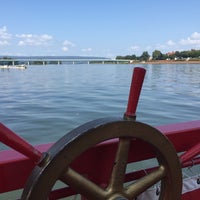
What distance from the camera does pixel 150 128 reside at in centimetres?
110

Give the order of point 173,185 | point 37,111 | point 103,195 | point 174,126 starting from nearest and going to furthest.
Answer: point 103,195, point 173,185, point 174,126, point 37,111

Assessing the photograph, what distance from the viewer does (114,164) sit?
1.06 metres

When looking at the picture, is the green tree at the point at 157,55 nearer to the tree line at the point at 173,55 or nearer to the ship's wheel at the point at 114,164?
the tree line at the point at 173,55

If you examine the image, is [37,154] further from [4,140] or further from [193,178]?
[193,178]

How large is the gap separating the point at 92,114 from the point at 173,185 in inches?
238

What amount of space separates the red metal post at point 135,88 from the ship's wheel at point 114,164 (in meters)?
0.05

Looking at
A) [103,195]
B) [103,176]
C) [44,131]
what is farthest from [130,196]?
[44,131]

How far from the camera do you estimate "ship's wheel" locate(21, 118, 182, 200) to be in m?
0.95

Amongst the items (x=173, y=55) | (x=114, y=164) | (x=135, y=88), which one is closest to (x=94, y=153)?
(x=114, y=164)

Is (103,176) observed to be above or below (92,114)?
above

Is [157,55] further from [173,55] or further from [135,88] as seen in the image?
[135,88]

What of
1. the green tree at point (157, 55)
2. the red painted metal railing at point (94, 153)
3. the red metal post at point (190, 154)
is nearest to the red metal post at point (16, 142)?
the red painted metal railing at point (94, 153)

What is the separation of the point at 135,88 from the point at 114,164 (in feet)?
0.80

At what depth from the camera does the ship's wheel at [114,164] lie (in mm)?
949
